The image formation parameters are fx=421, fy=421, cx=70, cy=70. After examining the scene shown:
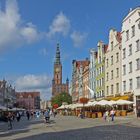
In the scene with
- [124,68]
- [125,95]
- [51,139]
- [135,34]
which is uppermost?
[135,34]

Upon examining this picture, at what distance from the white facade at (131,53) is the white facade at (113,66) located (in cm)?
361

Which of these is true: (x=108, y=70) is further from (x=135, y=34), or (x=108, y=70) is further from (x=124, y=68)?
(x=135, y=34)

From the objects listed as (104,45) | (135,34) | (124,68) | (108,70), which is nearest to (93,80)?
(104,45)

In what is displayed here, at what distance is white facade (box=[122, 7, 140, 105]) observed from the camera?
197ft

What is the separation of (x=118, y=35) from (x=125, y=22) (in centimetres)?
965

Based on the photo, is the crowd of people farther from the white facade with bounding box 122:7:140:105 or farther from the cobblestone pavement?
the white facade with bounding box 122:7:140:105

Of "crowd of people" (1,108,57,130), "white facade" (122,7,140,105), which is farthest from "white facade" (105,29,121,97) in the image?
"crowd of people" (1,108,57,130)

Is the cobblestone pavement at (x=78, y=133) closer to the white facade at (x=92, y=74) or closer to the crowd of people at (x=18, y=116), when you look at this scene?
the crowd of people at (x=18, y=116)

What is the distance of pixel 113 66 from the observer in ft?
243

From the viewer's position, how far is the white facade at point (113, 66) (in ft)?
232

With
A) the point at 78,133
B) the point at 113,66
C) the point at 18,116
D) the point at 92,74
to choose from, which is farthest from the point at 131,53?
the point at 78,133

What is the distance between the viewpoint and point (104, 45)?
87.5m

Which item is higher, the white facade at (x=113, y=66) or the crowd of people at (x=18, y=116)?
the white facade at (x=113, y=66)

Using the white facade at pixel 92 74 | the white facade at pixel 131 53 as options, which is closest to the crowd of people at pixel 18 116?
the white facade at pixel 92 74
